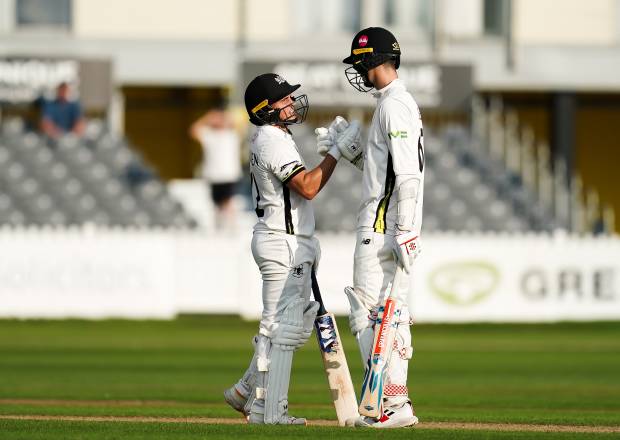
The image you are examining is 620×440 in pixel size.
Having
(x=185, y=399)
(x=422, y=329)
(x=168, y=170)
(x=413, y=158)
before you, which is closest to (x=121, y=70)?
(x=168, y=170)

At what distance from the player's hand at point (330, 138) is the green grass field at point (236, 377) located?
159cm

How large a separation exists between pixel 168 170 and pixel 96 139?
3.53m

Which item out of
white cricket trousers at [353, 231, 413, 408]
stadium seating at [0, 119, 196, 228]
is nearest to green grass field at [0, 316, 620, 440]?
white cricket trousers at [353, 231, 413, 408]

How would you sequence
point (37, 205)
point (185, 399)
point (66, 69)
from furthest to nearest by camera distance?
point (66, 69) < point (37, 205) < point (185, 399)

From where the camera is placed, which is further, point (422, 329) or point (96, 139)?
point (96, 139)

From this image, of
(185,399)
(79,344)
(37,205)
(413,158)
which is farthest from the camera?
(37,205)

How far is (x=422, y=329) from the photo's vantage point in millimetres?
20625

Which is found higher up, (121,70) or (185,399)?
(121,70)

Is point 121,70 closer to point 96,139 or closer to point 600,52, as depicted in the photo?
point 96,139

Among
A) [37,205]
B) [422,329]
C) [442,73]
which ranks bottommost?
[422,329]

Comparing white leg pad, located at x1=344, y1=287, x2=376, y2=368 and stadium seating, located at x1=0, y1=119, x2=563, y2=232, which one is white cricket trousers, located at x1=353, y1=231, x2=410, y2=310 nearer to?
white leg pad, located at x1=344, y1=287, x2=376, y2=368

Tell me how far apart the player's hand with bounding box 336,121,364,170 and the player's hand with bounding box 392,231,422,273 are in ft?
2.07

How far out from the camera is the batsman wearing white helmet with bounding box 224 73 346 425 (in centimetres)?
847

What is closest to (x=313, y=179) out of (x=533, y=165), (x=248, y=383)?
(x=248, y=383)
